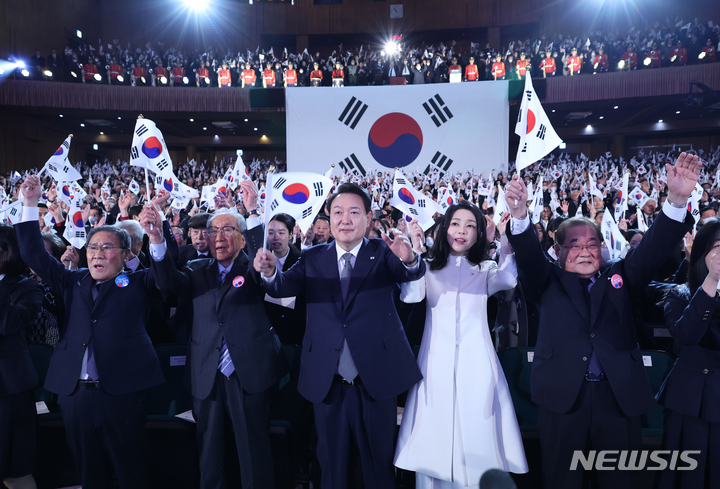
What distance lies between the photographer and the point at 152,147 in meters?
3.23

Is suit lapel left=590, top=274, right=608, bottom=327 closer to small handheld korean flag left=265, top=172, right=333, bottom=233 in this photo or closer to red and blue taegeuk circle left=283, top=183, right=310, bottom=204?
small handheld korean flag left=265, top=172, right=333, bottom=233

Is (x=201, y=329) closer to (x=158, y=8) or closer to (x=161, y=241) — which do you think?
(x=161, y=241)

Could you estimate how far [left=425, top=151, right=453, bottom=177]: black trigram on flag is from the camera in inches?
455

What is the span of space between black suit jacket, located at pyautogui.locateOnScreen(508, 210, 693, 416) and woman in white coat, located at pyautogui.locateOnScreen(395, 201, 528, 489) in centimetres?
15

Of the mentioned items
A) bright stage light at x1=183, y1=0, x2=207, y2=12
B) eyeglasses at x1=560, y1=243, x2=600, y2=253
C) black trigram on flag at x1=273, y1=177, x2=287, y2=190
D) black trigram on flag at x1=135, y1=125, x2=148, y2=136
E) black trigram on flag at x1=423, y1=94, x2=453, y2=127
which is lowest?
eyeglasses at x1=560, y1=243, x2=600, y2=253

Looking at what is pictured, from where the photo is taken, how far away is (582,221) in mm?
1887

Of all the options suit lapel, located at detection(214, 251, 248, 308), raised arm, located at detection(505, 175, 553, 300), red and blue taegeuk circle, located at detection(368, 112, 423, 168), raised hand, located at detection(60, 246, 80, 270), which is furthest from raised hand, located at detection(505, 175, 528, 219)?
red and blue taegeuk circle, located at detection(368, 112, 423, 168)

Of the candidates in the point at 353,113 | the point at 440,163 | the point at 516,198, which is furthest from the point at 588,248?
the point at 353,113

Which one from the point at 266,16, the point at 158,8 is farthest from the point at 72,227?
the point at 158,8

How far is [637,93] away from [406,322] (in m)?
11.5

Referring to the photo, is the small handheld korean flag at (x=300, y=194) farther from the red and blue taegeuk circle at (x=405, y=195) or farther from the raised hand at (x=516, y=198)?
the red and blue taegeuk circle at (x=405, y=195)

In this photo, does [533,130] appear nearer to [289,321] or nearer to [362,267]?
[362,267]

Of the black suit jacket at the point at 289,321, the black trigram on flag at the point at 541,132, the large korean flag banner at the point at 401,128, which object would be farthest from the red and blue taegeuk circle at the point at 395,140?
the black trigram on flag at the point at 541,132

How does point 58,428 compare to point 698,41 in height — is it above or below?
below
